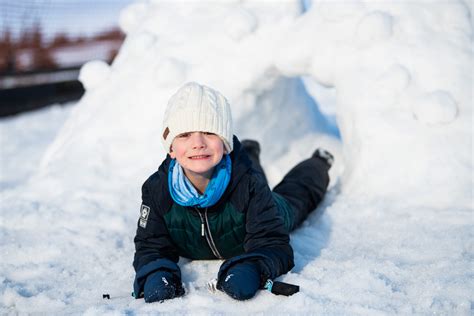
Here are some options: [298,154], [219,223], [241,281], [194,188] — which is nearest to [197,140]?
[194,188]

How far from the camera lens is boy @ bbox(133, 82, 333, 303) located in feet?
5.74

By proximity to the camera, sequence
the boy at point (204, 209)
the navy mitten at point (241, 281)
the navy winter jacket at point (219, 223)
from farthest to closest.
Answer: the navy winter jacket at point (219, 223), the boy at point (204, 209), the navy mitten at point (241, 281)

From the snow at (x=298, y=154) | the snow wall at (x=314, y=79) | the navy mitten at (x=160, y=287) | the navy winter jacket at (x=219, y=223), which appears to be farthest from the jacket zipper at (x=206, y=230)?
the snow wall at (x=314, y=79)

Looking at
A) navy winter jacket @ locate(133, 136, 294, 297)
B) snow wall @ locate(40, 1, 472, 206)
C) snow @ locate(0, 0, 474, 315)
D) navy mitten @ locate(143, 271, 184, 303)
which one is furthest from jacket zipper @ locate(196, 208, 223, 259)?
snow wall @ locate(40, 1, 472, 206)

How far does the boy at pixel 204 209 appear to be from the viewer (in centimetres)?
175

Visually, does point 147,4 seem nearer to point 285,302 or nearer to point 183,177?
point 183,177

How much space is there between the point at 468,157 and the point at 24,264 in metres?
1.98

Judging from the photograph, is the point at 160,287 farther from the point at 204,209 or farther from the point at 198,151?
the point at 198,151

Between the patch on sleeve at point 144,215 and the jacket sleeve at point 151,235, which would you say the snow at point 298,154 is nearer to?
the jacket sleeve at point 151,235

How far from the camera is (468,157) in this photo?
2.53m

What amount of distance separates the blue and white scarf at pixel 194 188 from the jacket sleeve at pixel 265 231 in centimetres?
11

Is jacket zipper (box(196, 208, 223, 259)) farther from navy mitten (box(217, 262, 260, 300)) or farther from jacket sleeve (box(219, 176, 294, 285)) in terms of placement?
navy mitten (box(217, 262, 260, 300))

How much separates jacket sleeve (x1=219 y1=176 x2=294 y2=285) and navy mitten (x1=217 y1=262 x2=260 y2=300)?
0.24 ft

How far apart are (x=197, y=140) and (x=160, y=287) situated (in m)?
0.49
